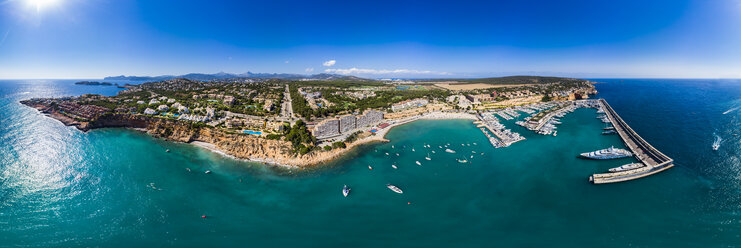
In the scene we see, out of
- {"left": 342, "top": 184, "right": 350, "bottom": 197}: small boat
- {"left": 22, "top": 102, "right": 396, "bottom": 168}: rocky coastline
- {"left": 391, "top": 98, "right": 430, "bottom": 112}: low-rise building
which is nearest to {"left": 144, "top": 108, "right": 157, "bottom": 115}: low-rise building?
{"left": 22, "top": 102, "right": 396, "bottom": 168}: rocky coastline

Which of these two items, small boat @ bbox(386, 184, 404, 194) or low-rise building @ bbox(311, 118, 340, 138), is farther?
low-rise building @ bbox(311, 118, 340, 138)

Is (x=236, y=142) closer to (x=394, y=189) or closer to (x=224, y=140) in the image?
(x=224, y=140)

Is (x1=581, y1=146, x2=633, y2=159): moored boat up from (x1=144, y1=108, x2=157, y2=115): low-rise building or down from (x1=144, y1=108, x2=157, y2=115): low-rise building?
down

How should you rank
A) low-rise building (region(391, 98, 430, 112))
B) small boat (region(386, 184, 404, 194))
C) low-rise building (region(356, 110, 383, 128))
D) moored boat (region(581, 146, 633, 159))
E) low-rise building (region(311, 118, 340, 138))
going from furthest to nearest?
low-rise building (region(391, 98, 430, 112))
low-rise building (region(356, 110, 383, 128))
low-rise building (region(311, 118, 340, 138))
moored boat (region(581, 146, 633, 159))
small boat (region(386, 184, 404, 194))

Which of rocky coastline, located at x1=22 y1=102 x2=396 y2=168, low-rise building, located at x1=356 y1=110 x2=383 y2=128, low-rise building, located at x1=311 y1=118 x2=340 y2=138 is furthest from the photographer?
low-rise building, located at x1=356 y1=110 x2=383 y2=128

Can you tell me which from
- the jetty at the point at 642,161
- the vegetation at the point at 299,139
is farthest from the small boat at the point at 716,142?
the vegetation at the point at 299,139

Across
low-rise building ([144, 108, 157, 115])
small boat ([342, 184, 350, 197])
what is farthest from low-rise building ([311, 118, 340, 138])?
low-rise building ([144, 108, 157, 115])

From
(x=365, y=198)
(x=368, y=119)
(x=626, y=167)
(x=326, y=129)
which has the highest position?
(x=368, y=119)

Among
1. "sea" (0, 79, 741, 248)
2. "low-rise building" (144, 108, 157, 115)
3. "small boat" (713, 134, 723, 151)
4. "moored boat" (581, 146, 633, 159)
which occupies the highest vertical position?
"low-rise building" (144, 108, 157, 115)

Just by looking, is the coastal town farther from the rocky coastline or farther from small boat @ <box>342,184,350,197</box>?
small boat @ <box>342,184,350,197</box>

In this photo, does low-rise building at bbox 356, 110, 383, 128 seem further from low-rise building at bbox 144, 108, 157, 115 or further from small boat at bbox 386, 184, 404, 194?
low-rise building at bbox 144, 108, 157, 115

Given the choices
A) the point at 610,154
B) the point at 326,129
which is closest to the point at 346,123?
the point at 326,129
